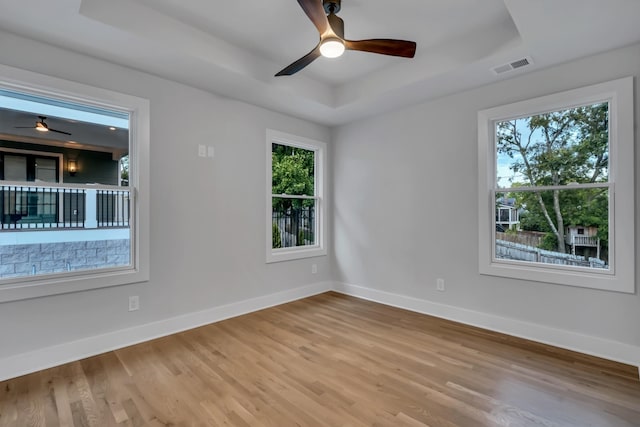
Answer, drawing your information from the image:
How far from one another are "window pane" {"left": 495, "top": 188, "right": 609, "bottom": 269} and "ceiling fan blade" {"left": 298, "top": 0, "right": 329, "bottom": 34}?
8.01 feet

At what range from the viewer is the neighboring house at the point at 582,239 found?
2734 mm

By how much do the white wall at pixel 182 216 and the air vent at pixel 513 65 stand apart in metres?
2.51

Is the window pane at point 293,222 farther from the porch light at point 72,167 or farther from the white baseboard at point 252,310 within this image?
the porch light at point 72,167

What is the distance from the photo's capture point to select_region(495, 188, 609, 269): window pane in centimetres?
272

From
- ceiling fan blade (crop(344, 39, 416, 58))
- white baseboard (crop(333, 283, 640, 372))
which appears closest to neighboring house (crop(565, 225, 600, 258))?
white baseboard (crop(333, 283, 640, 372))

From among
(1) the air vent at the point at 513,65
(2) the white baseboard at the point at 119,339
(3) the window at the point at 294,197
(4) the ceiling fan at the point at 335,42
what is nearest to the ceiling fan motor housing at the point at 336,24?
(4) the ceiling fan at the point at 335,42

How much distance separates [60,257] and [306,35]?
2910mm

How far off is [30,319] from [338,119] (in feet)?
12.8

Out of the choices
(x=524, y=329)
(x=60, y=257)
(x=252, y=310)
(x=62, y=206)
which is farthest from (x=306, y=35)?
(x=524, y=329)

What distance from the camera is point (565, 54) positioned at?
8.67 ft

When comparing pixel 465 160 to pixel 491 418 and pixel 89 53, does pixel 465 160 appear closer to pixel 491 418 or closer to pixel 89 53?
pixel 491 418

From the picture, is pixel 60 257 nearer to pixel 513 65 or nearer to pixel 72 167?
pixel 72 167

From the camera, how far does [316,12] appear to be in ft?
6.56

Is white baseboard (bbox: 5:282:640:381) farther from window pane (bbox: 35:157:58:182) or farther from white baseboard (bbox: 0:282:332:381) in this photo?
window pane (bbox: 35:157:58:182)
